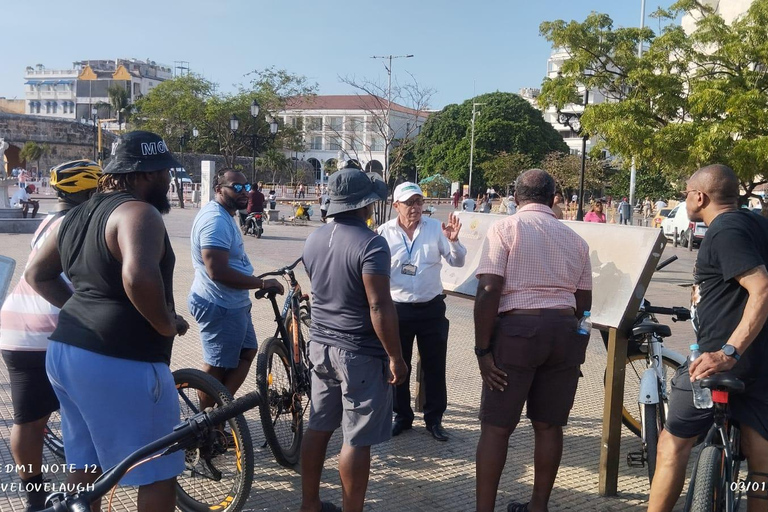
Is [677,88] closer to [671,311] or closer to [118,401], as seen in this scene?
[671,311]

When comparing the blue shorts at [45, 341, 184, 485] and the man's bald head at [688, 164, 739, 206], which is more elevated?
the man's bald head at [688, 164, 739, 206]

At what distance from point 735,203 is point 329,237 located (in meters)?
1.86

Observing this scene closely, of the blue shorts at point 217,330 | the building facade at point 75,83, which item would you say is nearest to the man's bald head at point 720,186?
the blue shorts at point 217,330

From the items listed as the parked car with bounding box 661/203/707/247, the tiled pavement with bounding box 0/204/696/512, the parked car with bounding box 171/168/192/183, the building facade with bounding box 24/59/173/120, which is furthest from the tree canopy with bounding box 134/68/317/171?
the building facade with bounding box 24/59/173/120

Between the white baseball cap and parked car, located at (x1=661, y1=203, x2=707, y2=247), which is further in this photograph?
parked car, located at (x1=661, y1=203, x2=707, y2=247)

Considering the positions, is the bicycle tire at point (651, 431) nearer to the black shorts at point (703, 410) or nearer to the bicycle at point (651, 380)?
the bicycle at point (651, 380)

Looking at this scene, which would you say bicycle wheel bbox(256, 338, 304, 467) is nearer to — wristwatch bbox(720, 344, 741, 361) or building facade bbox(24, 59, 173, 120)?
wristwatch bbox(720, 344, 741, 361)

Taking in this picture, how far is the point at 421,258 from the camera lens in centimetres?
494

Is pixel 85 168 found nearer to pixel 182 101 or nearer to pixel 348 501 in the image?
pixel 348 501

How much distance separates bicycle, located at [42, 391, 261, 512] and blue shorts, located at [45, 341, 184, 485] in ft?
1.96

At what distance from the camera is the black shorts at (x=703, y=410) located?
312cm

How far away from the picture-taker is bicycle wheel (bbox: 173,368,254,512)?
3590 mm

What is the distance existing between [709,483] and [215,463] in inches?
93.8

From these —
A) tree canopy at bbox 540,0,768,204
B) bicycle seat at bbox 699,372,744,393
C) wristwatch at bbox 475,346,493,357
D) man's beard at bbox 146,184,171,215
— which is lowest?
wristwatch at bbox 475,346,493,357
